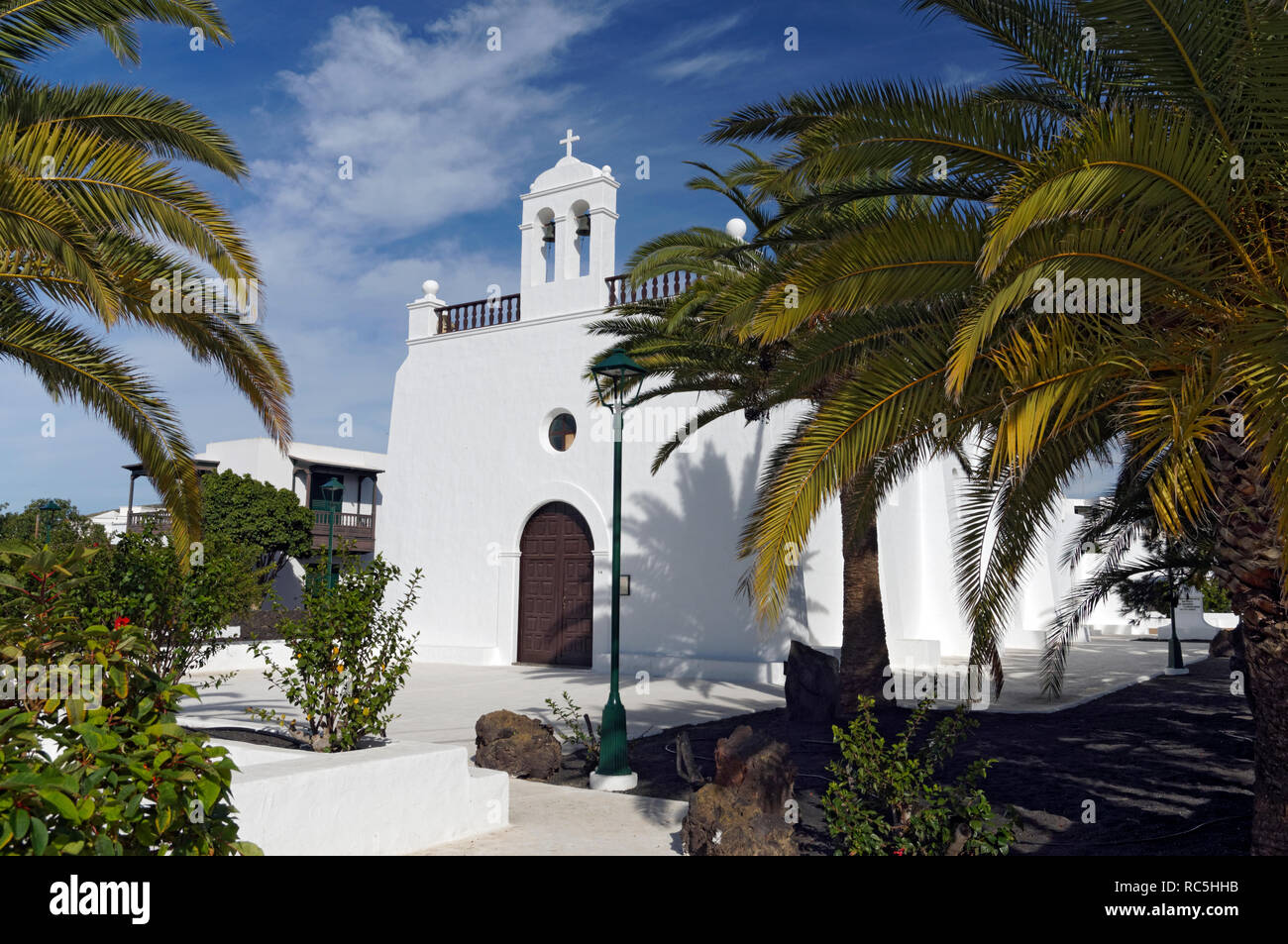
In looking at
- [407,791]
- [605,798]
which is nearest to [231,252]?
[407,791]

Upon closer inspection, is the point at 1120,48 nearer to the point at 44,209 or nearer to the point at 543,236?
the point at 44,209

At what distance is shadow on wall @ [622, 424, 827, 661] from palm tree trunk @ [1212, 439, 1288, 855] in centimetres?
1068

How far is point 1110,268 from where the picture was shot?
4.51 metres

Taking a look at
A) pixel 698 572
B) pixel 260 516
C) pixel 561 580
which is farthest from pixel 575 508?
pixel 260 516

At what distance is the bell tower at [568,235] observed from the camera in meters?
18.4

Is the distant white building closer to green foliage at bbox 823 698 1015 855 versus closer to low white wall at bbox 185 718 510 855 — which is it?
low white wall at bbox 185 718 510 855

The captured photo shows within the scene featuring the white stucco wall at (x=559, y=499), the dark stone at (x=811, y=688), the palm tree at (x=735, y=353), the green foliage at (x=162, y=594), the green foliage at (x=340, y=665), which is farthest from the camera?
the white stucco wall at (x=559, y=499)

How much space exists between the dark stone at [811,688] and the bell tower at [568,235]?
9.59 m

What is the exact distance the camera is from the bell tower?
18359 mm

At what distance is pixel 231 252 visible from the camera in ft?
23.7

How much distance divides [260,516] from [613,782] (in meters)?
23.8

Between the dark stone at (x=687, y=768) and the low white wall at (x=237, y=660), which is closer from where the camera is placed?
the dark stone at (x=687, y=768)

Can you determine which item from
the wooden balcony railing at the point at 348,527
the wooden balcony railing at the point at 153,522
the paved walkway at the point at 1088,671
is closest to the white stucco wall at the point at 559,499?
the paved walkway at the point at 1088,671

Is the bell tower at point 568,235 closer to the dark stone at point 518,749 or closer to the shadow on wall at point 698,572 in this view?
the shadow on wall at point 698,572
